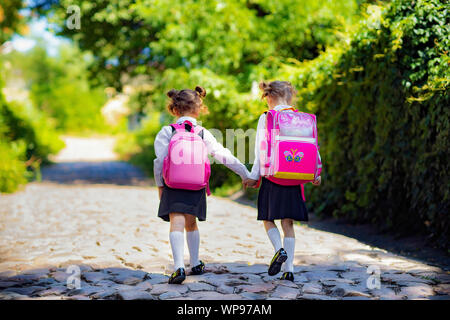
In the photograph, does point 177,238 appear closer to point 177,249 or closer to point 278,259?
point 177,249

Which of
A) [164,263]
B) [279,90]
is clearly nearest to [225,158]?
[279,90]

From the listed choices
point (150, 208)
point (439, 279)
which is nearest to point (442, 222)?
point (439, 279)

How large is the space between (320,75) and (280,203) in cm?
381

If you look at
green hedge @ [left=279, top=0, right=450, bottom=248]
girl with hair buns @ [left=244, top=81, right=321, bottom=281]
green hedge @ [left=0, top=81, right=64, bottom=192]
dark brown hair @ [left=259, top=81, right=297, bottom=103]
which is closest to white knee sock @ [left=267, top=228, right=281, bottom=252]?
girl with hair buns @ [left=244, top=81, right=321, bottom=281]

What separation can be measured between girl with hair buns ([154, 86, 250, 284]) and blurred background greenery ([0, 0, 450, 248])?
229 cm

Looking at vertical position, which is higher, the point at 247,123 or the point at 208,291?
the point at 247,123

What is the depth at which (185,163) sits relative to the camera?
3.83m

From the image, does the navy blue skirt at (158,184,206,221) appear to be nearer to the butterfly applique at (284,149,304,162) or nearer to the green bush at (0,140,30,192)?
the butterfly applique at (284,149,304,162)

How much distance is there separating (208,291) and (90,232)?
2.94 m

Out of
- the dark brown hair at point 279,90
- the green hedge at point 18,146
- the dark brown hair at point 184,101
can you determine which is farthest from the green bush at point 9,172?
the dark brown hair at point 279,90

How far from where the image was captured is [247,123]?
32.1 feet

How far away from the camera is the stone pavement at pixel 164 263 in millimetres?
3762

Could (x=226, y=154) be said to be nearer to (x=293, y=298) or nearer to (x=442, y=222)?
(x=293, y=298)

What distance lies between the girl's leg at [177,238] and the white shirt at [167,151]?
293mm
